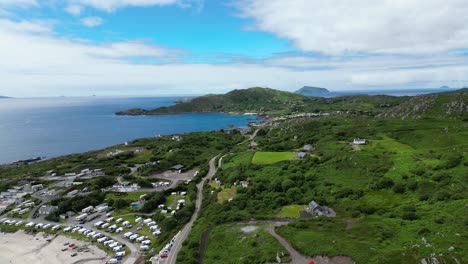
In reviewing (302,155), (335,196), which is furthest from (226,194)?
(302,155)

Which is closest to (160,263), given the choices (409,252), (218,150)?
(409,252)

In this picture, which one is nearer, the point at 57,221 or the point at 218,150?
the point at 57,221

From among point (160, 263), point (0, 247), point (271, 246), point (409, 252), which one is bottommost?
point (0, 247)

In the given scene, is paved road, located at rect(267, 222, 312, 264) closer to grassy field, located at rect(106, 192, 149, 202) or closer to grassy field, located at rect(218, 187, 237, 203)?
grassy field, located at rect(218, 187, 237, 203)

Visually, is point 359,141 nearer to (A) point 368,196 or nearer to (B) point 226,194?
(A) point 368,196

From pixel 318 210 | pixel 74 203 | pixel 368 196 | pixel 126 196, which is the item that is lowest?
pixel 126 196

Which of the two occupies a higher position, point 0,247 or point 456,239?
point 456,239

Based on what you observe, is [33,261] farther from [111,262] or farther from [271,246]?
[271,246]
